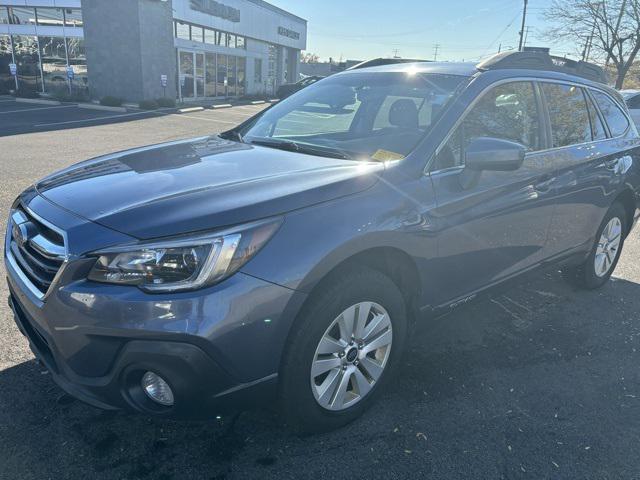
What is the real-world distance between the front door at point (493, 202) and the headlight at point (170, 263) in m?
1.23

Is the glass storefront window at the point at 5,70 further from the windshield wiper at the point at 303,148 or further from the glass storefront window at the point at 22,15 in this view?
Result: the windshield wiper at the point at 303,148

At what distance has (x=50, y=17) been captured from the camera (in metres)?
23.2

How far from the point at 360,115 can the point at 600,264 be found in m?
2.66

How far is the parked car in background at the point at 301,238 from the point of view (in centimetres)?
197

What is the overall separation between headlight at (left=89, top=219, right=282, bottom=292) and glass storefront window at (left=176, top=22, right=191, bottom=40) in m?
25.2

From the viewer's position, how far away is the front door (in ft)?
9.15

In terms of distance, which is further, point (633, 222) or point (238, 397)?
point (633, 222)

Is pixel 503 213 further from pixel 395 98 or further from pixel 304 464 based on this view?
pixel 304 464

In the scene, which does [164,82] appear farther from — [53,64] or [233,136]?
[233,136]

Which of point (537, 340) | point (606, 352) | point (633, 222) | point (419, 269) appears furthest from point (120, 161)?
point (633, 222)

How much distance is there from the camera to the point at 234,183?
Result: 2.37m

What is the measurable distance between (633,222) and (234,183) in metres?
4.17

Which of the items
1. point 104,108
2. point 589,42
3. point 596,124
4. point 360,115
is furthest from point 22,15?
point 589,42

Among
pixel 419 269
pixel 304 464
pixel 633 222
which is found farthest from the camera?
pixel 633 222
